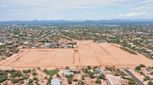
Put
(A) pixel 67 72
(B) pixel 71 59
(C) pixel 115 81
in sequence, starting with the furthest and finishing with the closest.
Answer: (B) pixel 71 59, (A) pixel 67 72, (C) pixel 115 81

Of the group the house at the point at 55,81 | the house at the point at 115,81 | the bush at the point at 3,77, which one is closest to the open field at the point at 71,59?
the bush at the point at 3,77

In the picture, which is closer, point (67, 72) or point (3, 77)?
point (3, 77)

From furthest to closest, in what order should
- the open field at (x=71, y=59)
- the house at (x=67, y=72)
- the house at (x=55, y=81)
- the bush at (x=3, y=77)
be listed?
the open field at (x=71, y=59)
the house at (x=67, y=72)
the bush at (x=3, y=77)
the house at (x=55, y=81)

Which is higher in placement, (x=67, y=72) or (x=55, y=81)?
(x=55, y=81)

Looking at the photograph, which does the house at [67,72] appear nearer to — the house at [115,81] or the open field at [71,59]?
the open field at [71,59]

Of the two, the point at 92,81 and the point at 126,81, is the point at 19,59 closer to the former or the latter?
the point at 92,81

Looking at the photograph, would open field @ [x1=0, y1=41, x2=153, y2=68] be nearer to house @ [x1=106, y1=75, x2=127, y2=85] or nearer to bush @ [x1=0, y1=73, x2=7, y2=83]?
bush @ [x1=0, y1=73, x2=7, y2=83]

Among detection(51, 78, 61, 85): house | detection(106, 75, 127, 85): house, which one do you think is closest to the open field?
detection(51, 78, 61, 85): house

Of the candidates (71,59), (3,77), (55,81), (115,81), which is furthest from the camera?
(71,59)

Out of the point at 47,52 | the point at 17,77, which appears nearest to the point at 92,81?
the point at 17,77

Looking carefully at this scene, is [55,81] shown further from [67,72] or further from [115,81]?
[115,81]

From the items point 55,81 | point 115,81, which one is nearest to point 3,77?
point 55,81

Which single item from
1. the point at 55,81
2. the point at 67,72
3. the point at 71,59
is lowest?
the point at 71,59
